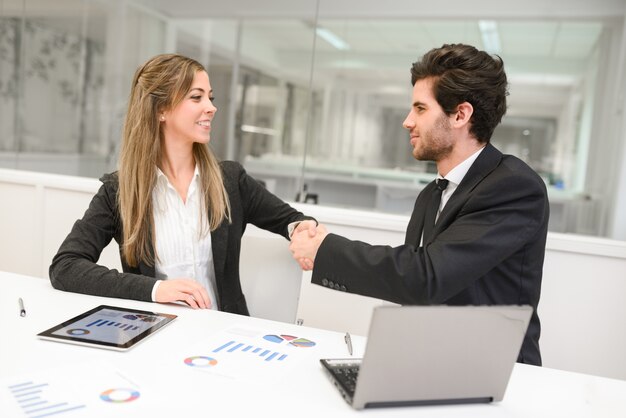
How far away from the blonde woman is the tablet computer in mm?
375

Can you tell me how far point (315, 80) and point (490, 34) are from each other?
61.6 inches

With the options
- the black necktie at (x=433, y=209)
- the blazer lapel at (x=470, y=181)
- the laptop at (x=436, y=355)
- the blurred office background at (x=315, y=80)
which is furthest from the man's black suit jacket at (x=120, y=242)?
the blurred office background at (x=315, y=80)

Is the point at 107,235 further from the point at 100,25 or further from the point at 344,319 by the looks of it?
the point at 100,25

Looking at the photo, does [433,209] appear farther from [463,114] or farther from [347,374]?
[347,374]

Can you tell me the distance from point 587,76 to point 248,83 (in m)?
2.99

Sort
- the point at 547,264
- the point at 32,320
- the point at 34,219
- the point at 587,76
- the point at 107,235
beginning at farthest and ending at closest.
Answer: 1. the point at 587,76
2. the point at 34,219
3. the point at 547,264
4. the point at 107,235
5. the point at 32,320

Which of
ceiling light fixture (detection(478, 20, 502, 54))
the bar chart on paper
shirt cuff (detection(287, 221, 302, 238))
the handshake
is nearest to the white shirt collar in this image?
the handshake

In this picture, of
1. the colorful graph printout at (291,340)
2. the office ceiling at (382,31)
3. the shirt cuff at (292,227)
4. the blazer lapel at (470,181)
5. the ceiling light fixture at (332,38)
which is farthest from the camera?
the ceiling light fixture at (332,38)

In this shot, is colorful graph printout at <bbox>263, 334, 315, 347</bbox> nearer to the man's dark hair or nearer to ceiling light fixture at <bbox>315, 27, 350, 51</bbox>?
the man's dark hair

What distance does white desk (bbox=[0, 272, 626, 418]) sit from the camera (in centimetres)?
103

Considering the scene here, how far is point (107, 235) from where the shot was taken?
1970 millimetres

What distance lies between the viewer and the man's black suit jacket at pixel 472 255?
1.45 metres

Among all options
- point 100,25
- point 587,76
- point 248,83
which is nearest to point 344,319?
point 587,76

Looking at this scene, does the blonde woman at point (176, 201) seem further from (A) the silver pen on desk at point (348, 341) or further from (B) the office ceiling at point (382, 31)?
(B) the office ceiling at point (382, 31)
